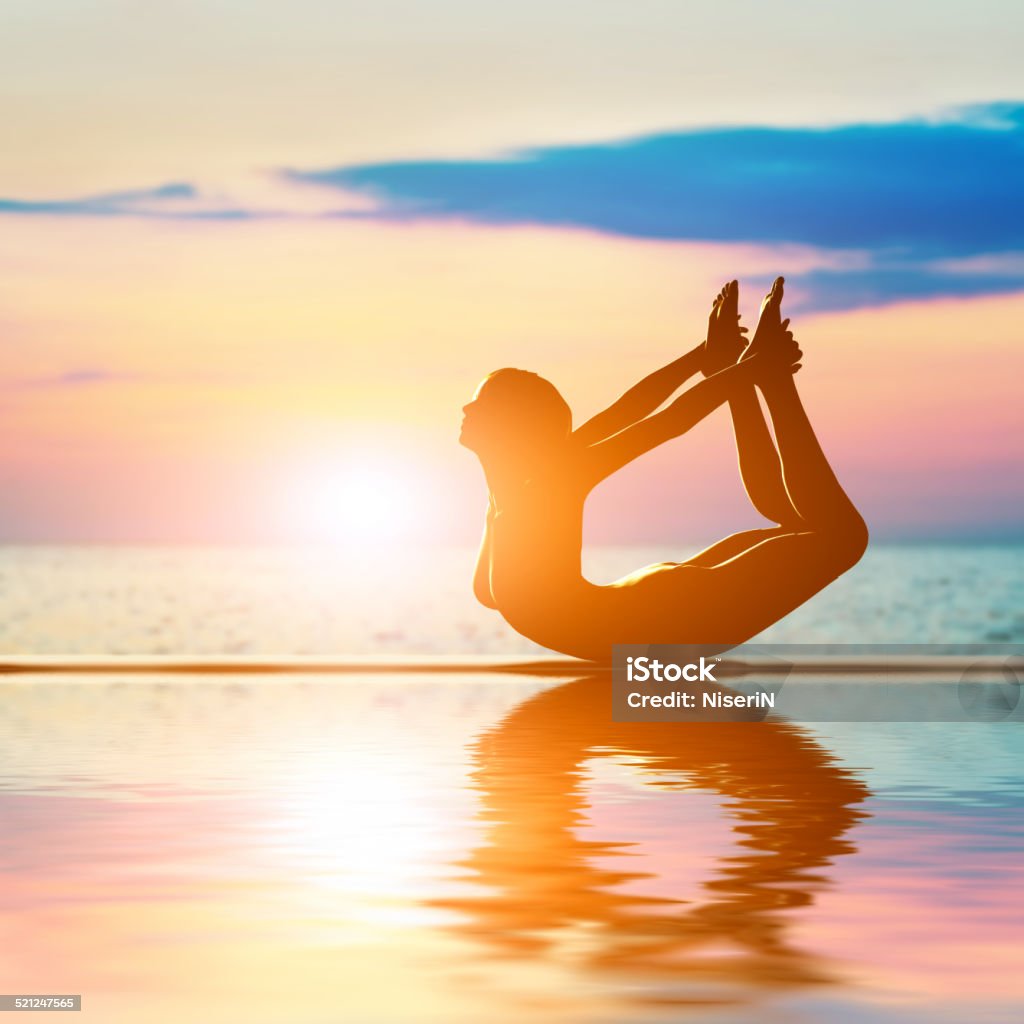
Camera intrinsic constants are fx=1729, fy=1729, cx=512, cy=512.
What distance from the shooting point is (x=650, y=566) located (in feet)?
50.4

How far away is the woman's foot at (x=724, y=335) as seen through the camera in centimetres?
1634

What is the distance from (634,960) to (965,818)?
3441 millimetres

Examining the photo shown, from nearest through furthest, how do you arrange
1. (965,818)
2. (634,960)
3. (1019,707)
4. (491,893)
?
(634,960), (491,893), (965,818), (1019,707)

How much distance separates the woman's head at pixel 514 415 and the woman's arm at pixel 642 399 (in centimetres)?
24

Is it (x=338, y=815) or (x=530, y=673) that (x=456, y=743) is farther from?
(x=530, y=673)

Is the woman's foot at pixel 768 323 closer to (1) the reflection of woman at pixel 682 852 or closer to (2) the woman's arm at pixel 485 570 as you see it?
(2) the woman's arm at pixel 485 570

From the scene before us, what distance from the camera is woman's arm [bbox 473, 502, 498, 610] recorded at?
16.1 meters

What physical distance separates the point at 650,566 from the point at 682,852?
24.1 feet

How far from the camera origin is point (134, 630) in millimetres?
31203

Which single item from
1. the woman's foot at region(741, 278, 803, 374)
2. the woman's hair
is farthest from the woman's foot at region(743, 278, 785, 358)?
the woman's hair

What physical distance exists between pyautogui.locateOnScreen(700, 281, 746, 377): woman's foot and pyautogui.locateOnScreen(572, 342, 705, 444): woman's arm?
101 millimetres

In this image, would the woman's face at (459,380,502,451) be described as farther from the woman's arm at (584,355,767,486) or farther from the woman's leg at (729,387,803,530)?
the woman's leg at (729,387,803,530)

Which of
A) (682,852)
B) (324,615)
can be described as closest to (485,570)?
(682,852)

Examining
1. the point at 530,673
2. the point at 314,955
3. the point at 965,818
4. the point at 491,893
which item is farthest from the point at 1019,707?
the point at 314,955
